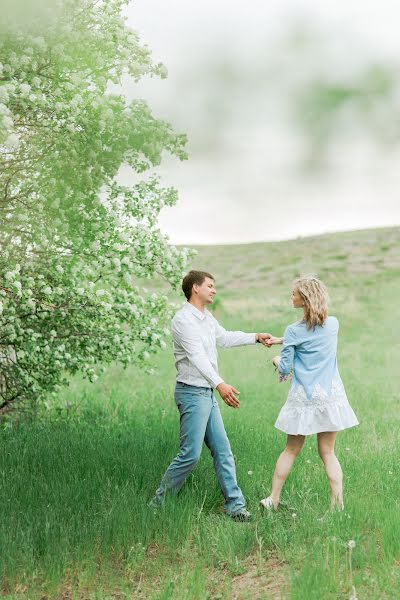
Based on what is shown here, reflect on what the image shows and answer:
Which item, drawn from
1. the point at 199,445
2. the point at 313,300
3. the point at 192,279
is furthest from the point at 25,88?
the point at 199,445

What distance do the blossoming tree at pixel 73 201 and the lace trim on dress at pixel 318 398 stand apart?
9.99 feet

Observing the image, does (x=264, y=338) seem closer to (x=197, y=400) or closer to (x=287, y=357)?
(x=287, y=357)

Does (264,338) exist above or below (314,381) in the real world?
above

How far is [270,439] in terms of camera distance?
37.0ft

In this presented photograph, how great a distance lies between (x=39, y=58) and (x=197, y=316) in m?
3.49

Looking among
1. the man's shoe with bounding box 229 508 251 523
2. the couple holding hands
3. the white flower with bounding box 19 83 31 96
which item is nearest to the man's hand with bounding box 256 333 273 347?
the couple holding hands

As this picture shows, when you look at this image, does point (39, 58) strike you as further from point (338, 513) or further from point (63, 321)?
point (338, 513)

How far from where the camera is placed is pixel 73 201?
367 inches

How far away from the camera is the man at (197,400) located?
7.88m

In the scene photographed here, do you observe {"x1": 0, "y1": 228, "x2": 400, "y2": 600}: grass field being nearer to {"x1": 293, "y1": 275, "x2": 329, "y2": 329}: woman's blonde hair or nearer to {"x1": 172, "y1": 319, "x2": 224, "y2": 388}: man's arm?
{"x1": 172, "y1": 319, "x2": 224, "y2": 388}: man's arm

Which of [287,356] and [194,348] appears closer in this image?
[287,356]

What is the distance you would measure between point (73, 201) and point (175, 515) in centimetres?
404

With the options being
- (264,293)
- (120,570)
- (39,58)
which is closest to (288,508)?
(120,570)

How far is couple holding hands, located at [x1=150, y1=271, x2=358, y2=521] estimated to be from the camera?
7656 mm
